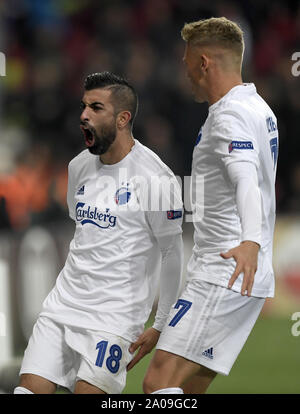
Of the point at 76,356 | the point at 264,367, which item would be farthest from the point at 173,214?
the point at 264,367

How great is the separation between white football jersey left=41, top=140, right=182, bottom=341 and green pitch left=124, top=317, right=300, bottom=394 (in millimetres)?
2525

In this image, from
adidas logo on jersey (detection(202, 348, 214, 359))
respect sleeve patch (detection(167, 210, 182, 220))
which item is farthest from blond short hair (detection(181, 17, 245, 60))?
adidas logo on jersey (detection(202, 348, 214, 359))

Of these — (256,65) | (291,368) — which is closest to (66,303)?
(291,368)

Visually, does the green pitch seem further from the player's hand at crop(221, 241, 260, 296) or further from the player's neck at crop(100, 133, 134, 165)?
the player's hand at crop(221, 241, 260, 296)

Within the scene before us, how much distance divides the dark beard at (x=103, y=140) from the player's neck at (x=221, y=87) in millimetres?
527

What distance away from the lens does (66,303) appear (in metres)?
4.24

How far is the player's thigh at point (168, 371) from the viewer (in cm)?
389

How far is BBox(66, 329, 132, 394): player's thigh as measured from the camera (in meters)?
4.07

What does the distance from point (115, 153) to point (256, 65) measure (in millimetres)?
8247

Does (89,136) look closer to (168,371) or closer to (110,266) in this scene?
(110,266)

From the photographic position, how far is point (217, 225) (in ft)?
13.2

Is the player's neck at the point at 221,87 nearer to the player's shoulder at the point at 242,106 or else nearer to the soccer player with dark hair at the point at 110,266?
the player's shoulder at the point at 242,106

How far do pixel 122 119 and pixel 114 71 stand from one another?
24.3 feet
